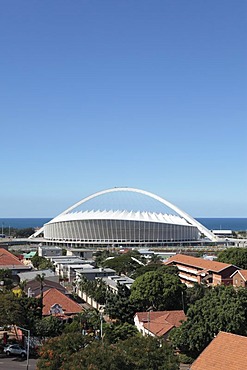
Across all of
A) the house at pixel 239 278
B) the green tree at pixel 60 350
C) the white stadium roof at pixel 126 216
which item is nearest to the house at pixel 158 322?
the green tree at pixel 60 350

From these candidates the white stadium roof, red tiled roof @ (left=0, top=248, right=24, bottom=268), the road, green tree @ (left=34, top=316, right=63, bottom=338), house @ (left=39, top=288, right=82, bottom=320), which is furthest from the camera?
the white stadium roof

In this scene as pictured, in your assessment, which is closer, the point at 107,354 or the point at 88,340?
the point at 107,354

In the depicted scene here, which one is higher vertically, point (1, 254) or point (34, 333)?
point (1, 254)

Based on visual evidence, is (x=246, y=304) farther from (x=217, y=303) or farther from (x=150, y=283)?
(x=150, y=283)

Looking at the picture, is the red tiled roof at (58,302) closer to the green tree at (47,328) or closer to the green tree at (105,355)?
the green tree at (47,328)

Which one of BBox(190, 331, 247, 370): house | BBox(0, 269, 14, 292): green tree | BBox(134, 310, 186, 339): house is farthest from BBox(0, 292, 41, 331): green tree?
BBox(190, 331, 247, 370): house

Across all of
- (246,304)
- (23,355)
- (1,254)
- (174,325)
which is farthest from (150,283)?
(1,254)

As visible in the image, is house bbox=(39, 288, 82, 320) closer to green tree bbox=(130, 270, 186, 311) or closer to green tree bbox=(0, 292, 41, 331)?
green tree bbox=(0, 292, 41, 331)
